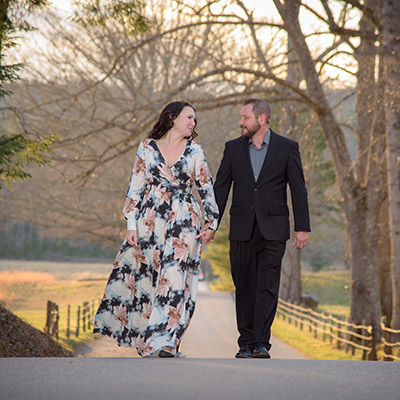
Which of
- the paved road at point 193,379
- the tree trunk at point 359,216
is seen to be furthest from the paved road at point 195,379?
the tree trunk at point 359,216

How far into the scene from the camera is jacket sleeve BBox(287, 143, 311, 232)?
672 cm

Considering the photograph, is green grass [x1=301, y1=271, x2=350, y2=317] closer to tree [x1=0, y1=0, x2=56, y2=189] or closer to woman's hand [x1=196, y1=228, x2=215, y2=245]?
tree [x1=0, y1=0, x2=56, y2=189]

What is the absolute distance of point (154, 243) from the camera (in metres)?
6.38

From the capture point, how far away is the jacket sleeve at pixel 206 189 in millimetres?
6375

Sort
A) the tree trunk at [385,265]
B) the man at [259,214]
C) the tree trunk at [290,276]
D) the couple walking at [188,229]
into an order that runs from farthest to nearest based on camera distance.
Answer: the tree trunk at [290,276], the tree trunk at [385,265], the man at [259,214], the couple walking at [188,229]

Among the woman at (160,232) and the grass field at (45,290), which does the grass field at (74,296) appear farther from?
the woman at (160,232)

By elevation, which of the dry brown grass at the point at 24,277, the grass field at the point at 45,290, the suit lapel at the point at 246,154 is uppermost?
the suit lapel at the point at 246,154

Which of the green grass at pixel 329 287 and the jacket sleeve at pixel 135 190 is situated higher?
the jacket sleeve at pixel 135 190

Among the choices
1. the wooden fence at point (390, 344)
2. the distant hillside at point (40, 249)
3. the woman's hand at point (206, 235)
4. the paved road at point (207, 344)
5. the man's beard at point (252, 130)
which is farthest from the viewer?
the distant hillside at point (40, 249)

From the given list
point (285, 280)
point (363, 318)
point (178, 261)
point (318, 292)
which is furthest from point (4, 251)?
point (178, 261)

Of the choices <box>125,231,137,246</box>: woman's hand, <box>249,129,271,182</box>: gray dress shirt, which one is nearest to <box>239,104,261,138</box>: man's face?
<box>249,129,271,182</box>: gray dress shirt

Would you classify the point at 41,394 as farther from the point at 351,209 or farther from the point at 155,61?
the point at 155,61

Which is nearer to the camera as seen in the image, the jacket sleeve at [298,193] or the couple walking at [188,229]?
the couple walking at [188,229]

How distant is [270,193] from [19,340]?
174 inches
